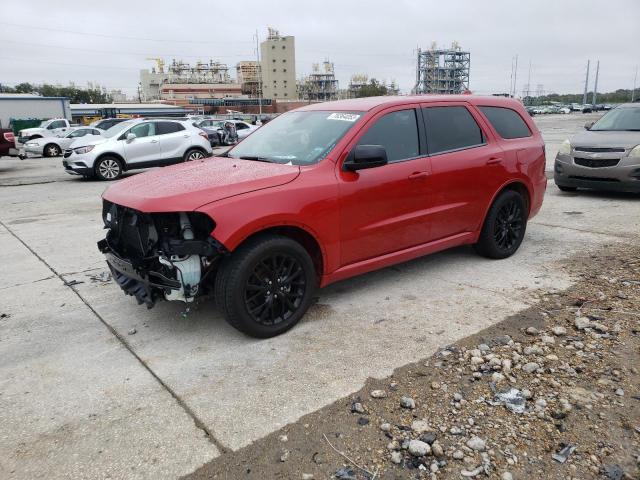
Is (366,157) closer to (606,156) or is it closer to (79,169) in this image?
(606,156)

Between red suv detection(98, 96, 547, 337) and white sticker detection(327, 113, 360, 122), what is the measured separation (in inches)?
0.5

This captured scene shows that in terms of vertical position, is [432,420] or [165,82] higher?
[165,82]

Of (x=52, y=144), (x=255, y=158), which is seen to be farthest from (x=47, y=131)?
(x=255, y=158)

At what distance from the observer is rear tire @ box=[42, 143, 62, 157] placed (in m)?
22.6

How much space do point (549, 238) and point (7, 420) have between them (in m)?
6.04

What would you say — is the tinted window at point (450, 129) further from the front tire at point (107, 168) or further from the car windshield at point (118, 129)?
the car windshield at point (118, 129)

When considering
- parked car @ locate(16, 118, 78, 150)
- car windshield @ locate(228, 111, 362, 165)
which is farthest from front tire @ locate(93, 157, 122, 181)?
parked car @ locate(16, 118, 78, 150)

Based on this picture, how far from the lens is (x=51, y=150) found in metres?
22.8

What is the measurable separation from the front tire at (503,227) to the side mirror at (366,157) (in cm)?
189

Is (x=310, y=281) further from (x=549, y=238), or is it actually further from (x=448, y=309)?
(x=549, y=238)

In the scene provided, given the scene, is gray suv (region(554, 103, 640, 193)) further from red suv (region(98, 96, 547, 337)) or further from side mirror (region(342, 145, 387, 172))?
side mirror (region(342, 145, 387, 172))

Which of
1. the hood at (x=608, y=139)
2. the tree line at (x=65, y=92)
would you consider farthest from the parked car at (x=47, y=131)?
the tree line at (x=65, y=92)

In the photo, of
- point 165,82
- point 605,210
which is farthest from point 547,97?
point 605,210

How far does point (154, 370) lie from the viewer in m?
3.31
